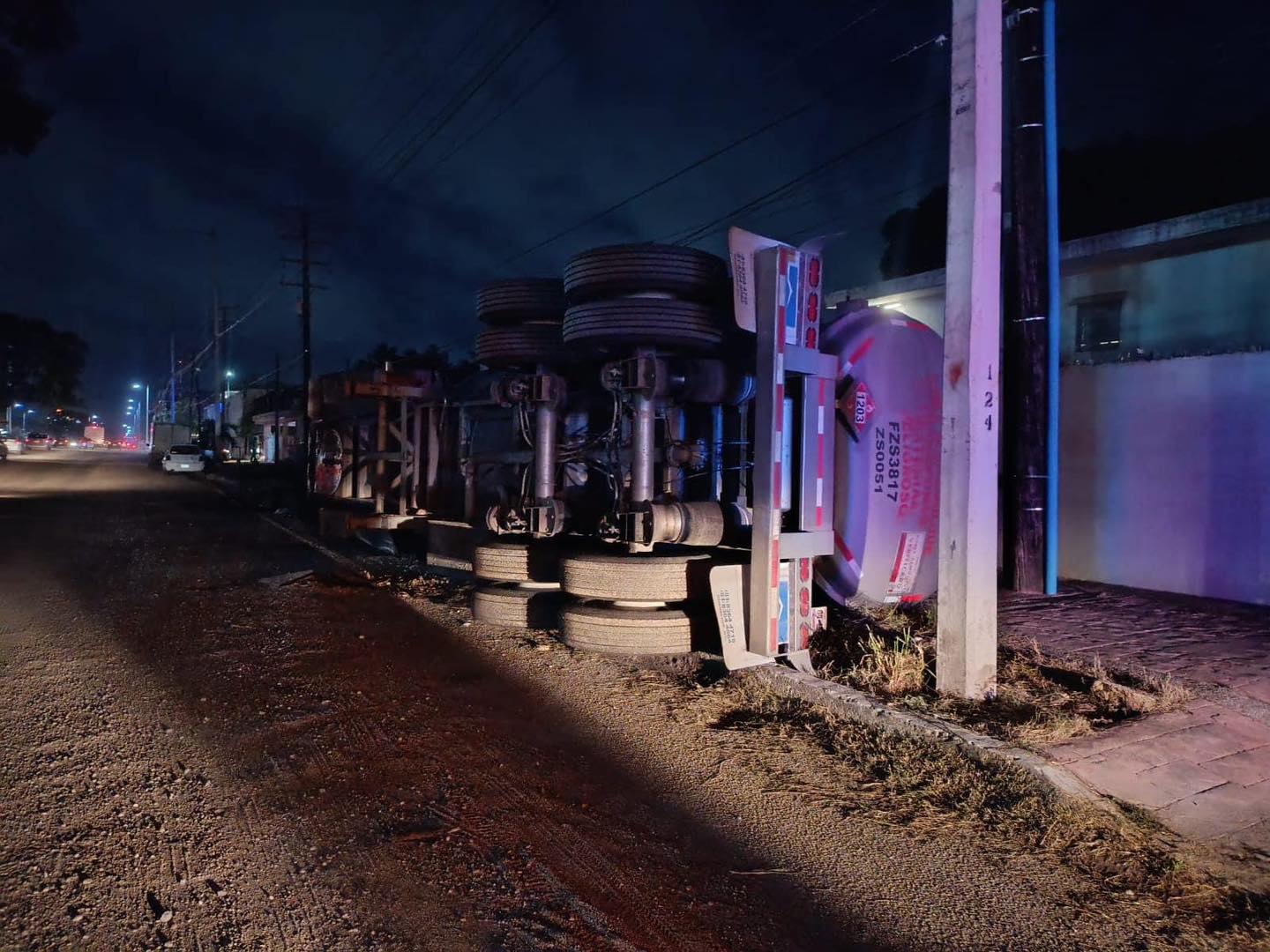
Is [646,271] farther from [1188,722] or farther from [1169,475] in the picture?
[1169,475]

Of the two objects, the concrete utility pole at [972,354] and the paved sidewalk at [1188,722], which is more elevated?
the concrete utility pole at [972,354]

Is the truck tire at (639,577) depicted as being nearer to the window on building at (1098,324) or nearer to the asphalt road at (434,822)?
the asphalt road at (434,822)

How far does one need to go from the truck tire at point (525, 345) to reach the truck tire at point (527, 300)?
0.33 feet

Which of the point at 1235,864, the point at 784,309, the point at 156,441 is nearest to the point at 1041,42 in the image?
the point at 784,309

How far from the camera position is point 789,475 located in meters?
5.85

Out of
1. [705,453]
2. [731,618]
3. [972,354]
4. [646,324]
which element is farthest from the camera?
[705,453]

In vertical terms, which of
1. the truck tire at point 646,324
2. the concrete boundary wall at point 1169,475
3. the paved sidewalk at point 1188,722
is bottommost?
the paved sidewalk at point 1188,722

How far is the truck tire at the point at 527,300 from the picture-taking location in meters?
7.75

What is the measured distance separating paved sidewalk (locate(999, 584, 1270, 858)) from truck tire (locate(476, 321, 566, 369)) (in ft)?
15.1

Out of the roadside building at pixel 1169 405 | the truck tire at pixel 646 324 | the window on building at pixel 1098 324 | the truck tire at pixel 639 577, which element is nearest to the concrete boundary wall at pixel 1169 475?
the roadside building at pixel 1169 405

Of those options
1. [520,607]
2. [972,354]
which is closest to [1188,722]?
[972,354]

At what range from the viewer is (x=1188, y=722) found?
15.1 feet

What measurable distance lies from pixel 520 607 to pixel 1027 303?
19.2 feet

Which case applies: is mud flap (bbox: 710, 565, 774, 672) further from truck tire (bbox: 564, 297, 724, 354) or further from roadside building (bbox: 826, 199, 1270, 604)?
roadside building (bbox: 826, 199, 1270, 604)
